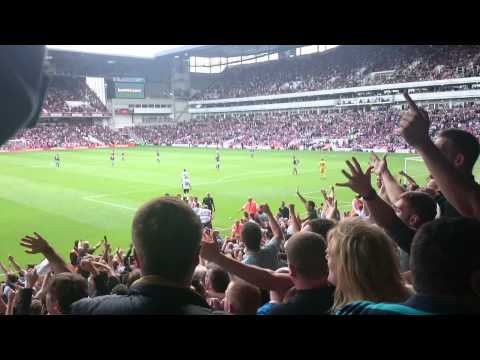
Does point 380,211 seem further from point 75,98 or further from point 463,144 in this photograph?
point 75,98

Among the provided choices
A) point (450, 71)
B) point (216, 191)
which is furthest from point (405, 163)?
point (216, 191)

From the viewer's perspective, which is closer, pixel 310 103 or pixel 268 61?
pixel 310 103

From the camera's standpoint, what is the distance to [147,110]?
40.4 m

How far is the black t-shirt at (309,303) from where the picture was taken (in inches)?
87.8

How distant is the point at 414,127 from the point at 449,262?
98cm

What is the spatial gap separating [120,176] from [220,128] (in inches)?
933

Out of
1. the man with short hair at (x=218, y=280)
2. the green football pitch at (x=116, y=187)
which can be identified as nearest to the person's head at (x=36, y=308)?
the man with short hair at (x=218, y=280)

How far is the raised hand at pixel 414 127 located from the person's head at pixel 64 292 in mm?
1940

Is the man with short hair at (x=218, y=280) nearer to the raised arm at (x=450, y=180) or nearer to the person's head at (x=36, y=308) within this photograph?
the person's head at (x=36, y=308)

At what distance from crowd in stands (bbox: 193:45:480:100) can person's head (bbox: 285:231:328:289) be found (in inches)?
1045
